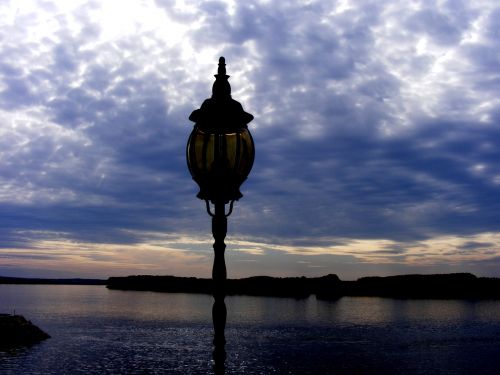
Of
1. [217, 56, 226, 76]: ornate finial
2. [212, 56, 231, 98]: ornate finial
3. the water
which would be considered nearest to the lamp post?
[212, 56, 231, 98]: ornate finial

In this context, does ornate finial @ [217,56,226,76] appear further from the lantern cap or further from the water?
the water

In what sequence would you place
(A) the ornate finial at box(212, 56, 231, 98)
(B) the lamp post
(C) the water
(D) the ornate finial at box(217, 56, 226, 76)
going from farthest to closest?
(C) the water < (D) the ornate finial at box(217, 56, 226, 76) < (A) the ornate finial at box(212, 56, 231, 98) < (B) the lamp post

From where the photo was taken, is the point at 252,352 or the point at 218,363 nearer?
the point at 218,363

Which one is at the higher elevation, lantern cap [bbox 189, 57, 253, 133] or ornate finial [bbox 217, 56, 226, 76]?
ornate finial [bbox 217, 56, 226, 76]

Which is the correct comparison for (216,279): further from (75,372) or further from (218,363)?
(75,372)

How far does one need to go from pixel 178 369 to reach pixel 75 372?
1372cm

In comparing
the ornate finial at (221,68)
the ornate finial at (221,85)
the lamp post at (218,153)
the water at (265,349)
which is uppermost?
the ornate finial at (221,68)

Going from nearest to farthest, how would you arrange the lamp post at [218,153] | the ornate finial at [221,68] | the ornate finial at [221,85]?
the lamp post at [218,153] < the ornate finial at [221,85] < the ornate finial at [221,68]

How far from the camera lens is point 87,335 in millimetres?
111375

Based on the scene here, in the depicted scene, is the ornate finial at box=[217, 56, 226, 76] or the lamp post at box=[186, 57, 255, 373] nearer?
the lamp post at box=[186, 57, 255, 373]

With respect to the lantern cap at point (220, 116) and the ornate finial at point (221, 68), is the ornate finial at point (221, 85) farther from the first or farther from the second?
→ the lantern cap at point (220, 116)

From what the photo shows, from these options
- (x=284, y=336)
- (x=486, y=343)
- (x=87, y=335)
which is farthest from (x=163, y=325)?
(x=486, y=343)

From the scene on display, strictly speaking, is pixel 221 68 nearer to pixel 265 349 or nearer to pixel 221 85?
pixel 221 85

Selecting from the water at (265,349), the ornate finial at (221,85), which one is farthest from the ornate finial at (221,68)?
the water at (265,349)
